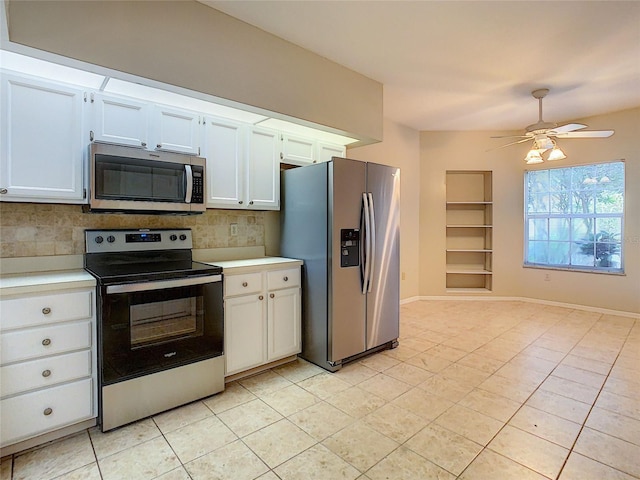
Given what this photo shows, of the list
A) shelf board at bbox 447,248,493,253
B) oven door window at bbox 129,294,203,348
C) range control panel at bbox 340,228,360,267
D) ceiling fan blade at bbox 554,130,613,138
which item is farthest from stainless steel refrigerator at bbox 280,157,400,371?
shelf board at bbox 447,248,493,253

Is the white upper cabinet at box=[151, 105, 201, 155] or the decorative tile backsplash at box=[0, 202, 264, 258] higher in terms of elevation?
the white upper cabinet at box=[151, 105, 201, 155]

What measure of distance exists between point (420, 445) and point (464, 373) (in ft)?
3.71

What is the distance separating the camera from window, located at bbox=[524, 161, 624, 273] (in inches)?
184

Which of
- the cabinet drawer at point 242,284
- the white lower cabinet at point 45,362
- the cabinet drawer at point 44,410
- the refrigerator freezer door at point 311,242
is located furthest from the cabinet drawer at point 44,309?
the refrigerator freezer door at point 311,242

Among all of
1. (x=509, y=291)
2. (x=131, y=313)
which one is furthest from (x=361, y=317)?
(x=509, y=291)

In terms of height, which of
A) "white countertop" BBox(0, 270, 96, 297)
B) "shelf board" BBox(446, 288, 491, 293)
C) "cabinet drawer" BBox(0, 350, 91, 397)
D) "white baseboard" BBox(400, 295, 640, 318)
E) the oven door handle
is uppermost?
"white countertop" BBox(0, 270, 96, 297)

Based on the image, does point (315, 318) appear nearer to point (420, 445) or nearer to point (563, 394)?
point (420, 445)

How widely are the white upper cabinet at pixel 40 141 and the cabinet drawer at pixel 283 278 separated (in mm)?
1407

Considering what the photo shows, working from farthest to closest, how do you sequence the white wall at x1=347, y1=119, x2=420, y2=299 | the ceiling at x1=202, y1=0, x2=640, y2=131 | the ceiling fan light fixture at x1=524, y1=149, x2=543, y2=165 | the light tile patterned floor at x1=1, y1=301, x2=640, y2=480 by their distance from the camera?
the white wall at x1=347, y1=119, x2=420, y2=299
the ceiling fan light fixture at x1=524, y1=149, x2=543, y2=165
the ceiling at x1=202, y1=0, x2=640, y2=131
the light tile patterned floor at x1=1, y1=301, x2=640, y2=480

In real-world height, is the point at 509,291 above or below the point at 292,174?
below

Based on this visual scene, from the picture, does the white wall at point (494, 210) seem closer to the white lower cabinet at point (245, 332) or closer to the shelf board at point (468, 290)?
the shelf board at point (468, 290)

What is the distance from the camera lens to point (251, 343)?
2.69m

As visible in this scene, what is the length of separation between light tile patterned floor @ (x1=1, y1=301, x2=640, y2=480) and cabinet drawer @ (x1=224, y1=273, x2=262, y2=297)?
2.36 feet

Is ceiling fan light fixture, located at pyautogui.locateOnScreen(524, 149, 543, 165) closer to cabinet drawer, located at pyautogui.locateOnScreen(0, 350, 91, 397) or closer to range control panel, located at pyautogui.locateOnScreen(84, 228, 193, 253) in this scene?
range control panel, located at pyautogui.locateOnScreen(84, 228, 193, 253)
